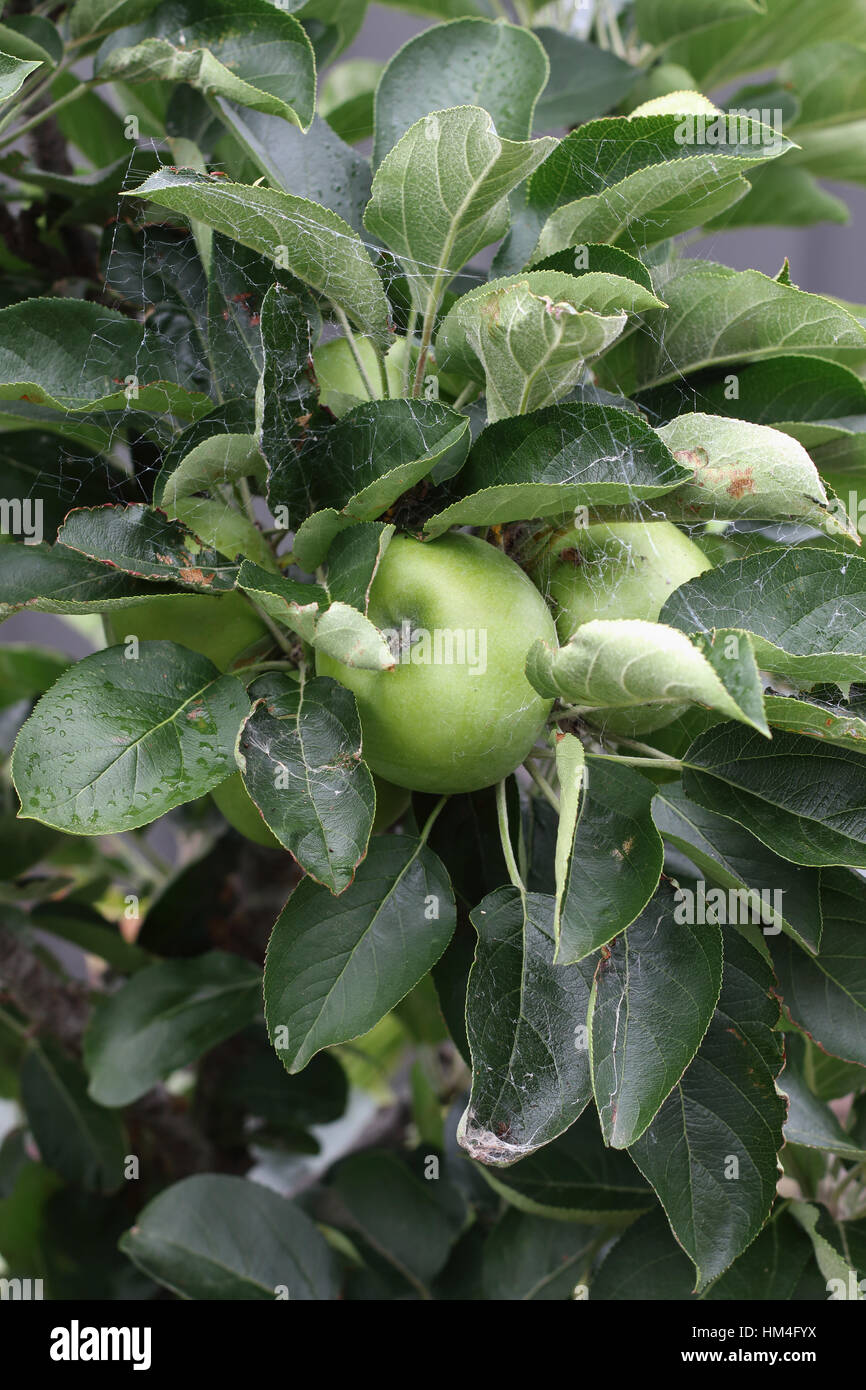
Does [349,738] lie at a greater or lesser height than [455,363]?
lesser

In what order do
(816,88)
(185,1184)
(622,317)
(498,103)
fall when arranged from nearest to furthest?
(622,317) → (498,103) → (185,1184) → (816,88)

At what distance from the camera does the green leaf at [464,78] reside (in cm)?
42

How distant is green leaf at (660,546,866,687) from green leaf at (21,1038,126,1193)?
474mm

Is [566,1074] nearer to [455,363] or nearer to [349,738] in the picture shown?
[349,738]

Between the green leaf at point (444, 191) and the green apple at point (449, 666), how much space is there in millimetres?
98

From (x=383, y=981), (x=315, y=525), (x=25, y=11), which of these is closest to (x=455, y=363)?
(x=315, y=525)

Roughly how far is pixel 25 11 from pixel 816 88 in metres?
0.45

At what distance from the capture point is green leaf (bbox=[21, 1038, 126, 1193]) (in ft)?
2.04

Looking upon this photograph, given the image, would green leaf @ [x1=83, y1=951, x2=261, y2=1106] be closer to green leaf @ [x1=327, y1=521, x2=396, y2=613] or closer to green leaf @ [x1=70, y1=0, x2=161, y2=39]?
green leaf @ [x1=327, y1=521, x2=396, y2=613]

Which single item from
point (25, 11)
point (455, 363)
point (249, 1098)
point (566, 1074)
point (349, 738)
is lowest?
point (249, 1098)

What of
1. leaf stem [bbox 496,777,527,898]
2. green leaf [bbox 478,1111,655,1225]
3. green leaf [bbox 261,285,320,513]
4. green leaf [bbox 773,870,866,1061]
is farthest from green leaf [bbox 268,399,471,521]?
green leaf [bbox 478,1111,655,1225]

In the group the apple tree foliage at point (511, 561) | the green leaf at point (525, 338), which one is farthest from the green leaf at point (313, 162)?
the green leaf at point (525, 338)

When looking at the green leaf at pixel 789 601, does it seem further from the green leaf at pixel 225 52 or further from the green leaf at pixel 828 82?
the green leaf at pixel 828 82

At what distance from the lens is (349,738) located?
320 millimetres
